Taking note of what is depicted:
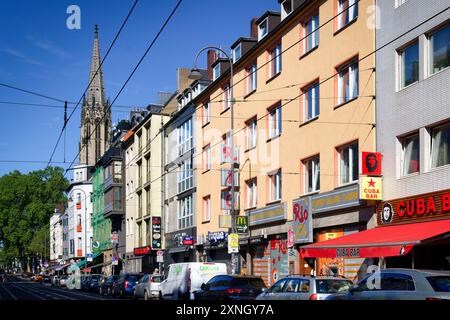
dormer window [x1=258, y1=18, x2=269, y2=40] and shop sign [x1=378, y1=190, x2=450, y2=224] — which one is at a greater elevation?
dormer window [x1=258, y1=18, x2=269, y2=40]

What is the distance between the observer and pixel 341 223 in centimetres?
2375

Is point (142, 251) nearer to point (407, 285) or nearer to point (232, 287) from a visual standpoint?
point (232, 287)

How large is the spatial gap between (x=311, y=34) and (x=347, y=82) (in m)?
3.85

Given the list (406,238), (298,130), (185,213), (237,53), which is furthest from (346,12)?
(185,213)

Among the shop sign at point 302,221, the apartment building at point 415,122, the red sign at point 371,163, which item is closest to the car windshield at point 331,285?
the apartment building at point 415,122

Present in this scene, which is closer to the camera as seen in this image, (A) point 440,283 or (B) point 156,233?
(A) point 440,283

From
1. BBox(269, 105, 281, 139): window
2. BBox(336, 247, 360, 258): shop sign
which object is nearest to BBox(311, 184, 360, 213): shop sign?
BBox(336, 247, 360, 258): shop sign

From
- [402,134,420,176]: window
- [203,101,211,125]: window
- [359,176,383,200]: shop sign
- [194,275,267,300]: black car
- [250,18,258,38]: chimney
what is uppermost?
[250,18,258,38]: chimney

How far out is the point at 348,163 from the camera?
24125 mm

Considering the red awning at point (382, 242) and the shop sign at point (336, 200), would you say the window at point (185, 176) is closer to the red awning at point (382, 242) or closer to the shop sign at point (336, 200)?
the shop sign at point (336, 200)

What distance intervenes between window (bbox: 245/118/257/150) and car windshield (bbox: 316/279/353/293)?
58.5ft

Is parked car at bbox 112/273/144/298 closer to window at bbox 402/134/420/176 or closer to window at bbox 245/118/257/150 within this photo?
window at bbox 245/118/257/150

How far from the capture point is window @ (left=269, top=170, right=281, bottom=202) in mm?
30250

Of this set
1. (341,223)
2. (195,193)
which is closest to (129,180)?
(195,193)
